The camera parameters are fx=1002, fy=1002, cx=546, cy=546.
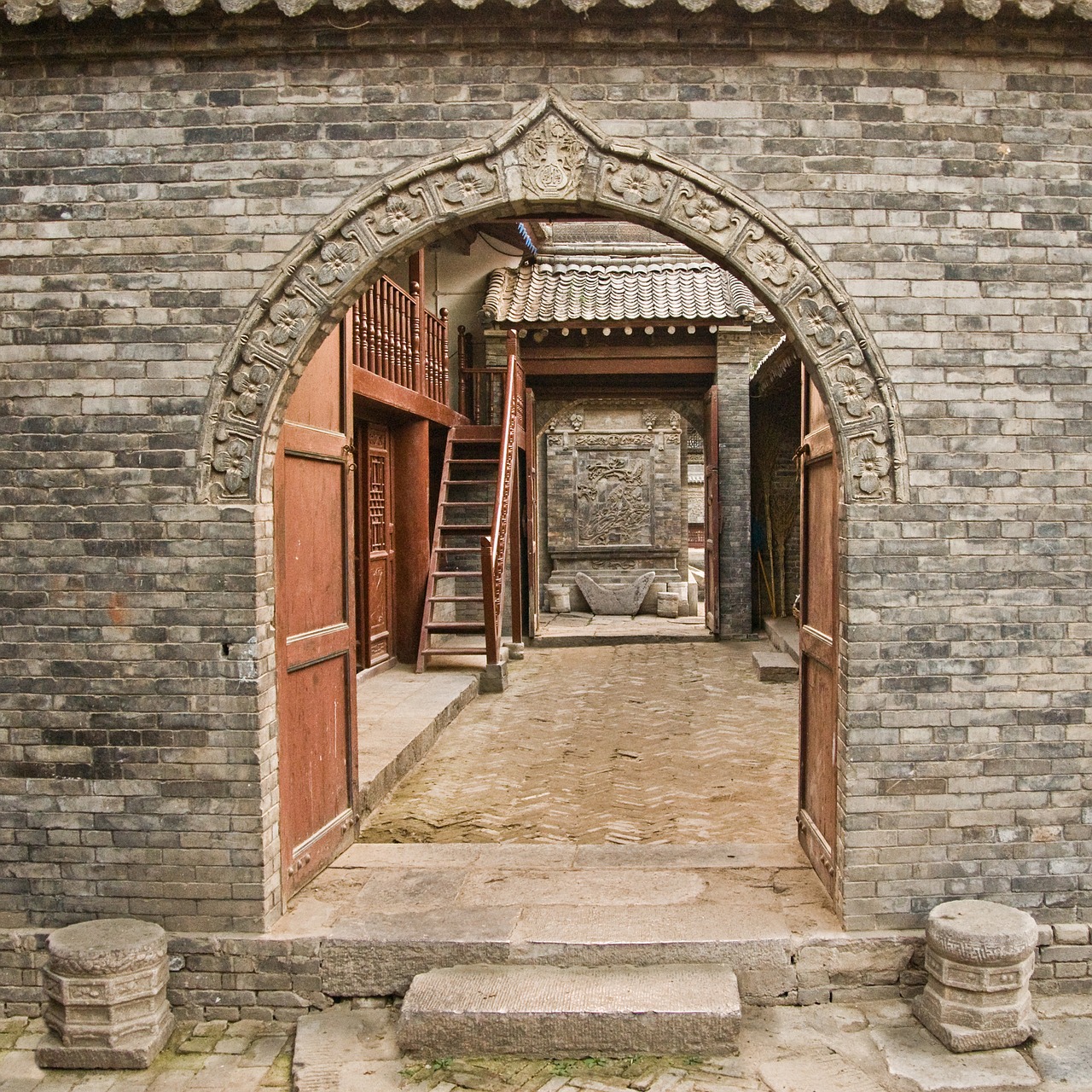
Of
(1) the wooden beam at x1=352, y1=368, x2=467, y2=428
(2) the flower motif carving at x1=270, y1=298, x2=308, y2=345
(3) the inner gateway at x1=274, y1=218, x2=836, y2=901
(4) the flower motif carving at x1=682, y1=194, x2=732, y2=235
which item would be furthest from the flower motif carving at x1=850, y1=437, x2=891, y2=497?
(1) the wooden beam at x1=352, y1=368, x2=467, y2=428

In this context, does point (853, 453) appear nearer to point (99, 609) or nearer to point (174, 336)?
point (174, 336)

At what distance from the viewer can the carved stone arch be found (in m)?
4.07

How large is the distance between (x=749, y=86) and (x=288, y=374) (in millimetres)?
2228

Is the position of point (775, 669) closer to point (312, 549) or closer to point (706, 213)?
point (312, 549)

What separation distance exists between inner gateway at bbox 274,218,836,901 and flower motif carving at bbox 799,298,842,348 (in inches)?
24.1

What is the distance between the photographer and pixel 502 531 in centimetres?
1077

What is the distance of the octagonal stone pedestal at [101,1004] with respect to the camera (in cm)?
379

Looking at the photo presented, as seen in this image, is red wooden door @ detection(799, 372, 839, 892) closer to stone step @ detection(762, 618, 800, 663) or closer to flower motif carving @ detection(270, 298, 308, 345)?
flower motif carving @ detection(270, 298, 308, 345)

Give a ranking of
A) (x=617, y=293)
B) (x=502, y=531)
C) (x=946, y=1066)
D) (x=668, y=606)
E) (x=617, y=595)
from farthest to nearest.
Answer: (x=617, y=595), (x=668, y=606), (x=617, y=293), (x=502, y=531), (x=946, y=1066)

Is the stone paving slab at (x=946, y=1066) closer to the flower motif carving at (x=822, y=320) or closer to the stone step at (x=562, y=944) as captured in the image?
the stone step at (x=562, y=944)

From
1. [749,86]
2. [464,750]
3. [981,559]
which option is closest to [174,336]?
[749,86]

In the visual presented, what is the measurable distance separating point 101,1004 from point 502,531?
732cm

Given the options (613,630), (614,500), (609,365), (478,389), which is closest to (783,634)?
(613,630)

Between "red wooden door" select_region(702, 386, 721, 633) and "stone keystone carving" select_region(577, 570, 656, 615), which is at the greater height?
"red wooden door" select_region(702, 386, 721, 633)
